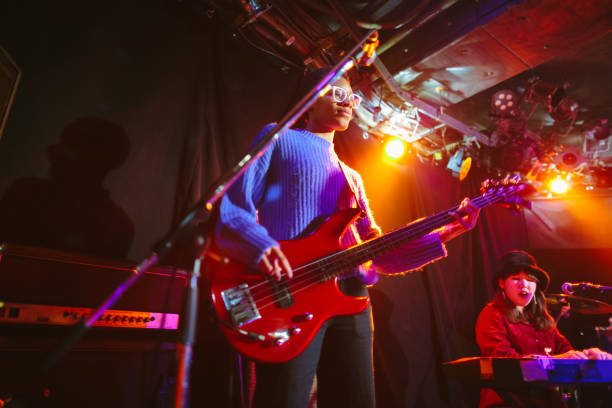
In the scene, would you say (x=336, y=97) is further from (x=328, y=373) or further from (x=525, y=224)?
(x=525, y=224)

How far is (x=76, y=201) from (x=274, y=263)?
163 centimetres

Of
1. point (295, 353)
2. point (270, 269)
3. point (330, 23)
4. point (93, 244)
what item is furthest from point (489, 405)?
point (330, 23)

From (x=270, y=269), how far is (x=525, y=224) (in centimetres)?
695

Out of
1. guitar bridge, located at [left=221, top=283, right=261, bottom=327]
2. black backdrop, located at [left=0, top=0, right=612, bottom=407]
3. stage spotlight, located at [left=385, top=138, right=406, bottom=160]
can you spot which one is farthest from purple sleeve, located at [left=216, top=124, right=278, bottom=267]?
stage spotlight, located at [left=385, top=138, right=406, bottom=160]

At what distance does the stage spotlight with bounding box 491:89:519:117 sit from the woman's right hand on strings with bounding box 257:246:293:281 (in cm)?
489

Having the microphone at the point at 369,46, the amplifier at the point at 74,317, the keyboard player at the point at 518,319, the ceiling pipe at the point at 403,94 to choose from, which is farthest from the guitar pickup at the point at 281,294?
the keyboard player at the point at 518,319

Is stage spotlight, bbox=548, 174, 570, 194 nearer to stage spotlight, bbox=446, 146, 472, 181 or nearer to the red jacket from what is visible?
stage spotlight, bbox=446, 146, 472, 181

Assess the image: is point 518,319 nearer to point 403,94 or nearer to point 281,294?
point 403,94

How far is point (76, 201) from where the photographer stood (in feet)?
7.18

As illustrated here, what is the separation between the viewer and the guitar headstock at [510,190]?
6.62 feet

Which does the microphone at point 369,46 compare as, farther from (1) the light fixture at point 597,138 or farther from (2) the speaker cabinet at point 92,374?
(1) the light fixture at point 597,138

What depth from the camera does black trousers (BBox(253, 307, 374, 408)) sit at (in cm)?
125

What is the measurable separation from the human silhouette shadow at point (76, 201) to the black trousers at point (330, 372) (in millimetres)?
1516

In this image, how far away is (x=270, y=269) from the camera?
51.0 inches
